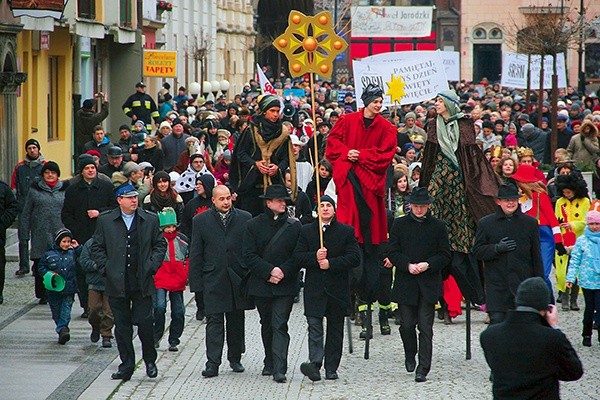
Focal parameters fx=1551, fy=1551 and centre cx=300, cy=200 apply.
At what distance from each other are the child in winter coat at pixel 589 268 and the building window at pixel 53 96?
19356 millimetres

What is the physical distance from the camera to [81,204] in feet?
54.0

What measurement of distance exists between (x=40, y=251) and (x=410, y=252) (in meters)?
5.82

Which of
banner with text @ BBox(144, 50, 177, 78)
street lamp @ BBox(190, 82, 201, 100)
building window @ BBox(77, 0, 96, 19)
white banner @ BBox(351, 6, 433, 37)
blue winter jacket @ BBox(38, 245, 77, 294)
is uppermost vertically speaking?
white banner @ BBox(351, 6, 433, 37)

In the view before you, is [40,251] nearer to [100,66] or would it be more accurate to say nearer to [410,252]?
[410,252]

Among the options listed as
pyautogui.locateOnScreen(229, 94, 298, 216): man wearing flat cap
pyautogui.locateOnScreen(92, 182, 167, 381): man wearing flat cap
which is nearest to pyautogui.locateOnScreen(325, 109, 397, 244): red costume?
pyautogui.locateOnScreen(229, 94, 298, 216): man wearing flat cap

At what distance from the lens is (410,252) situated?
1312cm

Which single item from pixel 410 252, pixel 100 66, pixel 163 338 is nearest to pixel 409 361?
pixel 410 252

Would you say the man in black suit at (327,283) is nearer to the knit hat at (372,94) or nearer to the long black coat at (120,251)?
the long black coat at (120,251)

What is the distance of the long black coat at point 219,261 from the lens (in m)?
13.3

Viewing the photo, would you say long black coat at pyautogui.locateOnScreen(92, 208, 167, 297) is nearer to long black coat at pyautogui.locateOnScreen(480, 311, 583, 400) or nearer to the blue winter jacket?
the blue winter jacket

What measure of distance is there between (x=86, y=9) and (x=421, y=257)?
844 inches

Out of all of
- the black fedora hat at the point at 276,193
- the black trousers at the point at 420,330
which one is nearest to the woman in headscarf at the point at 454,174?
the black trousers at the point at 420,330

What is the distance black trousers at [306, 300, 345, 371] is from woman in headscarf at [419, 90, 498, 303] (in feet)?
Result: 8.02

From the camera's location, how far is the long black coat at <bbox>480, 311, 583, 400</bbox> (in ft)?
27.1
